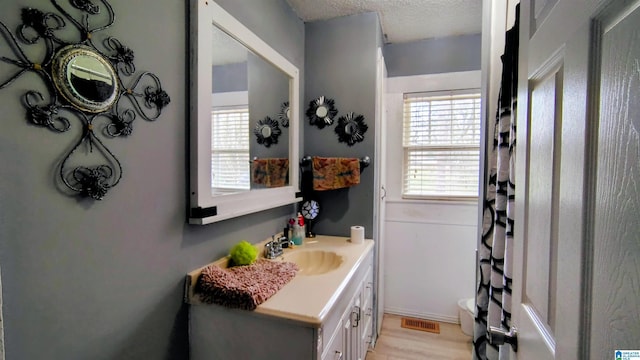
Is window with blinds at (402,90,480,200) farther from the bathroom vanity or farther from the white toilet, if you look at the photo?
the bathroom vanity

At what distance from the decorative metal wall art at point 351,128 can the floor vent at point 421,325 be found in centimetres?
162

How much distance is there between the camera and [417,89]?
2.50 m

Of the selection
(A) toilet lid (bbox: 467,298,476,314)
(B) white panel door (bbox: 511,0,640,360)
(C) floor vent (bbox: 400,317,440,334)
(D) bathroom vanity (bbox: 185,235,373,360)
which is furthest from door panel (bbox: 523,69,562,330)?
(C) floor vent (bbox: 400,317,440,334)

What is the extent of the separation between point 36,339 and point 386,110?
97.0 inches

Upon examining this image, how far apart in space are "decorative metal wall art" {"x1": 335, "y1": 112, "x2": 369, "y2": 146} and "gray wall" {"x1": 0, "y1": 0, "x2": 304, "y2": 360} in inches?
41.1

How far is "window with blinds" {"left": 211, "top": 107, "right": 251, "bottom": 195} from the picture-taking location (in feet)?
4.15

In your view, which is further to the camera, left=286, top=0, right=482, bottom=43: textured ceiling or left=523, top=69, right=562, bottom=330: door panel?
left=286, top=0, right=482, bottom=43: textured ceiling

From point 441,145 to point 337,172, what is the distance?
1.08m

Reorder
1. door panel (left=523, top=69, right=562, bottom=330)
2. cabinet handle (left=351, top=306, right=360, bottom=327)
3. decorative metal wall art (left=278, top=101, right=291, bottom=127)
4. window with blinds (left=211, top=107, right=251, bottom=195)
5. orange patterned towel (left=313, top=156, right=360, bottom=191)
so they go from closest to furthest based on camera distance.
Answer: door panel (left=523, top=69, right=562, bottom=330)
window with blinds (left=211, top=107, right=251, bottom=195)
cabinet handle (left=351, top=306, right=360, bottom=327)
decorative metal wall art (left=278, top=101, right=291, bottom=127)
orange patterned towel (left=313, top=156, right=360, bottom=191)

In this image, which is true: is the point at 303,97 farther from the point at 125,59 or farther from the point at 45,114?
the point at 45,114

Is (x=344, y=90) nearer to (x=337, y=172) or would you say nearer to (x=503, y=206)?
(x=337, y=172)

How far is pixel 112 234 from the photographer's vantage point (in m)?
0.87

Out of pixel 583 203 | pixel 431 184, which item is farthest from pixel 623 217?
pixel 431 184

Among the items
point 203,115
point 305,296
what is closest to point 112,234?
point 203,115
